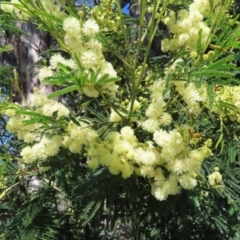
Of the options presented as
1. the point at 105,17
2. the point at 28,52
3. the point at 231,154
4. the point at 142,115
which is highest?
the point at 105,17

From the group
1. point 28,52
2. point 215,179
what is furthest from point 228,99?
point 28,52

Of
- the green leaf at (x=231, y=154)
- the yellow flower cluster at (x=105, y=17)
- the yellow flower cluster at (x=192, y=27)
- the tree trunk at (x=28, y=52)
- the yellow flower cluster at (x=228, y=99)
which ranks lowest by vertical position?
the tree trunk at (x=28, y=52)

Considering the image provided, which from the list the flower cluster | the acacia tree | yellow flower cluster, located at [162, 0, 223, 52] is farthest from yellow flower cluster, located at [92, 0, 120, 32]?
the flower cluster

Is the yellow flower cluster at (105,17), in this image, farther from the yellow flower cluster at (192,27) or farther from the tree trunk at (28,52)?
the tree trunk at (28,52)

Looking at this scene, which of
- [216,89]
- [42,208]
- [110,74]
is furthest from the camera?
[42,208]

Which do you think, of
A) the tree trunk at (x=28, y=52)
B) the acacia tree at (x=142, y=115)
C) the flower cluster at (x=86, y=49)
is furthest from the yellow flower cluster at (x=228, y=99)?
the tree trunk at (x=28, y=52)

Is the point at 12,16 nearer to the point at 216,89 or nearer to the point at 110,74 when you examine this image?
the point at 110,74

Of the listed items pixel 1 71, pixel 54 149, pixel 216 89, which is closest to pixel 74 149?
pixel 54 149

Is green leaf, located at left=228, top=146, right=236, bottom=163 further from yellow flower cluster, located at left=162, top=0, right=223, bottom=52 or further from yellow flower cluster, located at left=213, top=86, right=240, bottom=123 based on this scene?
yellow flower cluster, located at left=162, top=0, right=223, bottom=52

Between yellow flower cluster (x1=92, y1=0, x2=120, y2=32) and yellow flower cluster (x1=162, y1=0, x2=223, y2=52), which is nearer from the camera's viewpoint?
yellow flower cluster (x1=162, y1=0, x2=223, y2=52)

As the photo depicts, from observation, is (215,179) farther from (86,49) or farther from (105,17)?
(105,17)

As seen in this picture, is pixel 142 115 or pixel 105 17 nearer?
pixel 142 115

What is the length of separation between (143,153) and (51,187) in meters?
0.80

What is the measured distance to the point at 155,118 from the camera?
46.3 inches
